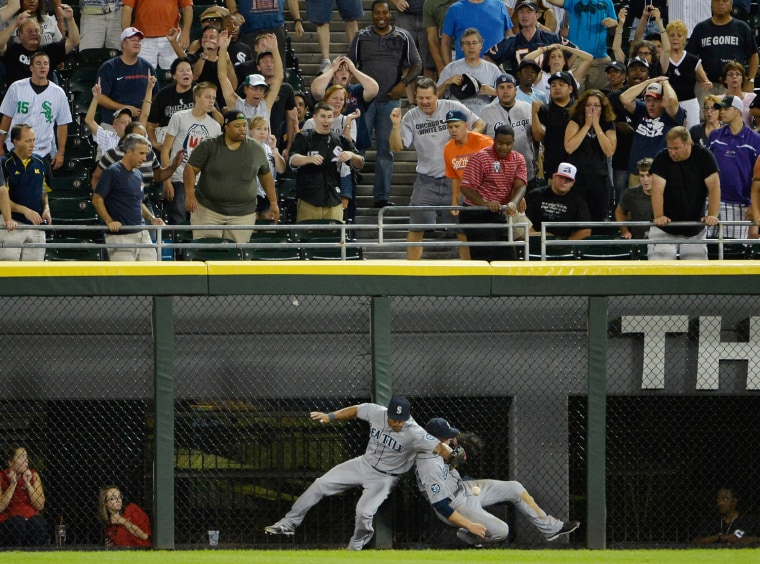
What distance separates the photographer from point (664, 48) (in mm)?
14992

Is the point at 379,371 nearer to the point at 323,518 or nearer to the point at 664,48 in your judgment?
the point at 323,518

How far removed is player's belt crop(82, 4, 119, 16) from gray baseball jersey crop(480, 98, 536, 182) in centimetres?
475

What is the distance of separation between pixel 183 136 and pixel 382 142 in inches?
79.0

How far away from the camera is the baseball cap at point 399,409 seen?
11.6 metres

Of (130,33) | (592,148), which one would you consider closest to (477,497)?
(592,148)

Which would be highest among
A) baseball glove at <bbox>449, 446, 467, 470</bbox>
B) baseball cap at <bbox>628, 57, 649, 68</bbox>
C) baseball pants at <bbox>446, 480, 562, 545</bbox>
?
baseball cap at <bbox>628, 57, 649, 68</bbox>

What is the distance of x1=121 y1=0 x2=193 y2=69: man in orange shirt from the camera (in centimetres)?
1568

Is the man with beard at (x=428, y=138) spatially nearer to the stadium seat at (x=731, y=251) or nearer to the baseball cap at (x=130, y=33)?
the stadium seat at (x=731, y=251)

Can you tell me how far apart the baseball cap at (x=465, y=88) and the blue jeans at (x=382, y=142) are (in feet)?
2.13

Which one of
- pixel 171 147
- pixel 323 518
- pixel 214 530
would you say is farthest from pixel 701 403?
pixel 171 147

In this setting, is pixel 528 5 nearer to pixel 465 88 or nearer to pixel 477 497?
pixel 465 88

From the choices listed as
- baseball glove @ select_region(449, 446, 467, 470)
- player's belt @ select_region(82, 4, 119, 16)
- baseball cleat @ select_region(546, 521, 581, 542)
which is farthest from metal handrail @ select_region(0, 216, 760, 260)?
player's belt @ select_region(82, 4, 119, 16)

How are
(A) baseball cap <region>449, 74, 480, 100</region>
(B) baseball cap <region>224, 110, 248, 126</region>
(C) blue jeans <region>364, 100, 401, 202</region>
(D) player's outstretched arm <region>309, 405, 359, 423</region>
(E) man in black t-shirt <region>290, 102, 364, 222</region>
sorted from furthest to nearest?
(A) baseball cap <region>449, 74, 480, 100</region> < (C) blue jeans <region>364, 100, 401, 202</region> < (E) man in black t-shirt <region>290, 102, 364, 222</region> < (B) baseball cap <region>224, 110, 248, 126</region> < (D) player's outstretched arm <region>309, 405, 359, 423</region>

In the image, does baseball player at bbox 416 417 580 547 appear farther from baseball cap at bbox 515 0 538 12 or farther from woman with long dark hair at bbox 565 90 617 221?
baseball cap at bbox 515 0 538 12
